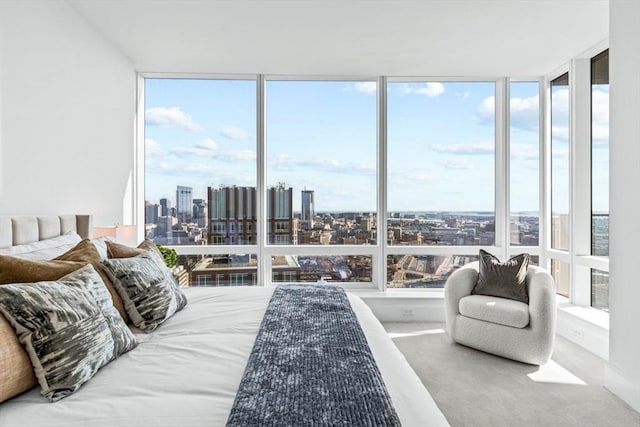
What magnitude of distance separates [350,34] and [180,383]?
3053mm

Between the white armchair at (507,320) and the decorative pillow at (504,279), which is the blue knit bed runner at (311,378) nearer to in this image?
the white armchair at (507,320)

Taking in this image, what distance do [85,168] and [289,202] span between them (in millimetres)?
2094

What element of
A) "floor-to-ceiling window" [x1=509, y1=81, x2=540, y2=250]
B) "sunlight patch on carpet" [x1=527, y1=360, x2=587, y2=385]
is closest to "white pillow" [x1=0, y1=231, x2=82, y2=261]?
"sunlight patch on carpet" [x1=527, y1=360, x2=587, y2=385]

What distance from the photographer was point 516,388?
105 inches

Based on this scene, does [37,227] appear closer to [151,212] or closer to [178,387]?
[178,387]

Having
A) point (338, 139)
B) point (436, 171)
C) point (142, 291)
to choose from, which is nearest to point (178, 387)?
point (142, 291)

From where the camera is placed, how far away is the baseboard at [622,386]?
2.40 metres

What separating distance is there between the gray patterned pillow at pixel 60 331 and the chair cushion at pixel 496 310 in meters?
2.78

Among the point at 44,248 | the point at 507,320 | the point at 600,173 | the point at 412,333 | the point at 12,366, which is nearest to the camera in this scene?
the point at 12,366

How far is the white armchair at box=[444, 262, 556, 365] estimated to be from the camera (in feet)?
9.87

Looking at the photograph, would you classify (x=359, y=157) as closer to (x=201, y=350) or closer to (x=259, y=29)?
(x=259, y=29)

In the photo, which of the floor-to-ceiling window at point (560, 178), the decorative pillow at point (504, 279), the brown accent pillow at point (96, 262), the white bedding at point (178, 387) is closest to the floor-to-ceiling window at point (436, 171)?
the floor-to-ceiling window at point (560, 178)

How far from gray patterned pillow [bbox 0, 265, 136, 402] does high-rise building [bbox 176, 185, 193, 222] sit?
2.98 m

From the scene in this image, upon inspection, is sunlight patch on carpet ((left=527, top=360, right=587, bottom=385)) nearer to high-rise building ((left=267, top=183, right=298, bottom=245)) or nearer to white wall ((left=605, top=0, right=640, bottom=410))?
white wall ((left=605, top=0, right=640, bottom=410))
